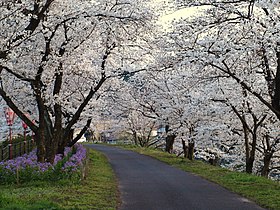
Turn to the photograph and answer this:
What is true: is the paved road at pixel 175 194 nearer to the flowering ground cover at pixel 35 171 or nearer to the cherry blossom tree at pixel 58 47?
the flowering ground cover at pixel 35 171

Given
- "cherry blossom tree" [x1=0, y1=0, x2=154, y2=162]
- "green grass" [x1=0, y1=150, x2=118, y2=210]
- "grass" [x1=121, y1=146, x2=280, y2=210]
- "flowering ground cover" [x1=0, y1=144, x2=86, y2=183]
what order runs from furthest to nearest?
1. "flowering ground cover" [x1=0, y1=144, x2=86, y2=183]
2. "cherry blossom tree" [x1=0, y1=0, x2=154, y2=162]
3. "grass" [x1=121, y1=146, x2=280, y2=210]
4. "green grass" [x1=0, y1=150, x2=118, y2=210]

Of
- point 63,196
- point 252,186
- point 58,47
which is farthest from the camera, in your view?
point 58,47

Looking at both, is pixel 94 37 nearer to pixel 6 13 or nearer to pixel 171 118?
pixel 6 13

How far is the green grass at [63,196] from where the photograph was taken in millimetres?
9133

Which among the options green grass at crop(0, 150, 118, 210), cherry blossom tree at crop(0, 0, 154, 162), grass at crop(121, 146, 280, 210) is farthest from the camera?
cherry blossom tree at crop(0, 0, 154, 162)

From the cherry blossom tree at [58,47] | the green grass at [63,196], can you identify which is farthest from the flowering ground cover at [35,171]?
the cherry blossom tree at [58,47]

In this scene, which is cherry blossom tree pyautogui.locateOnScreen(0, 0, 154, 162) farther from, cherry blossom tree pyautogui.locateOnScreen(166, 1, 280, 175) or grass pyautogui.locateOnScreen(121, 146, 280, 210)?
grass pyautogui.locateOnScreen(121, 146, 280, 210)

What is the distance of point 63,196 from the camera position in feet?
36.6

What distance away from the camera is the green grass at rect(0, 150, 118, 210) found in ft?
30.0

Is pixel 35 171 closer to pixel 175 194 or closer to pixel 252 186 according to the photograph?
pixel 175 194

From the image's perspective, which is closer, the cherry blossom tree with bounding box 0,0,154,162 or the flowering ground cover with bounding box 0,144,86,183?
the cherry blossom tree with bounding box 0,0,154,162

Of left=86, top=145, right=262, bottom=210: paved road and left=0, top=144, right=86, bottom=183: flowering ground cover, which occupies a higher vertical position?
left=0, top=144, right=86, bottom=183: flowering ground cover

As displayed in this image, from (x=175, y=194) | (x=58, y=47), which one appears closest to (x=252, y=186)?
(x=175, y=194)

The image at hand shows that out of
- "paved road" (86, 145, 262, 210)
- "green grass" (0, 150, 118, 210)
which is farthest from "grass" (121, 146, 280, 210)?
"green grass" (0, 150, 118, 210)
